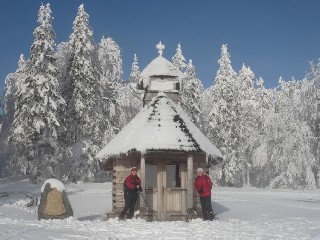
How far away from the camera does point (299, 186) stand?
129 feet

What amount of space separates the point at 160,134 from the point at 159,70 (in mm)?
4472

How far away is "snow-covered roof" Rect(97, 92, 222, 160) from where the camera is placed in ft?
55.5

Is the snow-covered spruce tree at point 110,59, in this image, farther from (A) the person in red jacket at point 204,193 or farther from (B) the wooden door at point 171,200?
(A) the person in red jacket at point 204,193

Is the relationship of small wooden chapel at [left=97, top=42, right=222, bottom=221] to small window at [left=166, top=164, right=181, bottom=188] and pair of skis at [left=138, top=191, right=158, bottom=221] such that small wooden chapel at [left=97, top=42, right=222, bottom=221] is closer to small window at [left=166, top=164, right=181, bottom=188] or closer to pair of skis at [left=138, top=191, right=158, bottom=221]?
small window at [left=166, top=164, right=181, bottom=188]

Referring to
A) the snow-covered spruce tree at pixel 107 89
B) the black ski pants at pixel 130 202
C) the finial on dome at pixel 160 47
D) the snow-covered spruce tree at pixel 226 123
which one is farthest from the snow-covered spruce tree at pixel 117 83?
the black ski pants at pixel 130 202

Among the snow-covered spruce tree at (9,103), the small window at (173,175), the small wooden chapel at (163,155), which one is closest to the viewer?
the small wooden chapel at (163,155)

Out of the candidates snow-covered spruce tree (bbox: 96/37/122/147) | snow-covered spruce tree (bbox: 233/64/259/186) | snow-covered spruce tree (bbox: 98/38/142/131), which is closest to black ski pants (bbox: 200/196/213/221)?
snow-covered spruce tree (bbox: 96/37/122/147)

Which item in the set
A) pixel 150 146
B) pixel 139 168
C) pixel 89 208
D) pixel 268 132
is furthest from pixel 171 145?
pixel 268 132

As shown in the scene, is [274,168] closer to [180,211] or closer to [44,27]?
[44,27]

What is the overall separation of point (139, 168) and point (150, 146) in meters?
1.81

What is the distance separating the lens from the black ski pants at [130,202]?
660 inches

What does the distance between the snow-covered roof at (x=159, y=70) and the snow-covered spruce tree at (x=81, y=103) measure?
17113 millimetres

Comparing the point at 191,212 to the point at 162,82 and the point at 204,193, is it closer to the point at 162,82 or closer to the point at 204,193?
the point at 204,193

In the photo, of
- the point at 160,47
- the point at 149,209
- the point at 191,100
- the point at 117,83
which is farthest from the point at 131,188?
the point at 191,100
